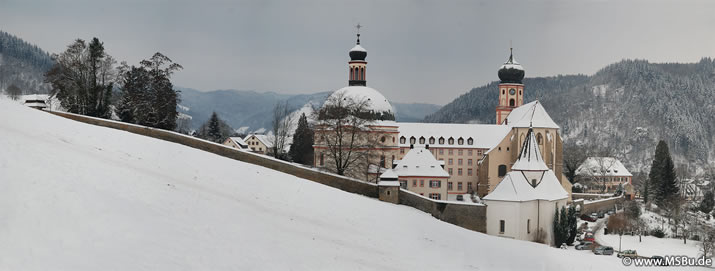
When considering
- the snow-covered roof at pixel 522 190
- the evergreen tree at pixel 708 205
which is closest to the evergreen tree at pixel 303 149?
the snow-covered roof at pixel 522 190

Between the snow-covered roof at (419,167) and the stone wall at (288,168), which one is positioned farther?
the snow-covered roof at (419,167)

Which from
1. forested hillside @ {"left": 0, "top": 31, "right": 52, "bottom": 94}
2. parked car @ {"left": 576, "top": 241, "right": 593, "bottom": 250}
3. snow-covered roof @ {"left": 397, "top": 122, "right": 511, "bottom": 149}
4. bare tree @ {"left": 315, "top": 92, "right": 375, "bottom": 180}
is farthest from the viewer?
forested hillside @ {"left": 0, "top": 31, "right": 52, "bottom": 94}

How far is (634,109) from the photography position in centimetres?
17425

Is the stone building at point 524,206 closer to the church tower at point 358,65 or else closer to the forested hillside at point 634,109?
the church tower at point 358,65

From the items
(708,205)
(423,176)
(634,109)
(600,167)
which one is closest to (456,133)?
(423,176)

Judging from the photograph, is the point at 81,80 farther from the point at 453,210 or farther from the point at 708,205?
the point at 708,205

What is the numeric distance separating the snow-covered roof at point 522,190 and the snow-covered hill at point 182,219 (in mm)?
9311

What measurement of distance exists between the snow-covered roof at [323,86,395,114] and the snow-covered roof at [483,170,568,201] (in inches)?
566

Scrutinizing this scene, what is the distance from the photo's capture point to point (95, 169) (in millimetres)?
16156

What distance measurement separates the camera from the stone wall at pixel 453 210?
28859mm

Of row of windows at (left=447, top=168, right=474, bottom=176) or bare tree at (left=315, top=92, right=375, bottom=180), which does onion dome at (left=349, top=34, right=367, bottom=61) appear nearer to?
bare tree at (left=315, top=92, right=375, bottom=180)

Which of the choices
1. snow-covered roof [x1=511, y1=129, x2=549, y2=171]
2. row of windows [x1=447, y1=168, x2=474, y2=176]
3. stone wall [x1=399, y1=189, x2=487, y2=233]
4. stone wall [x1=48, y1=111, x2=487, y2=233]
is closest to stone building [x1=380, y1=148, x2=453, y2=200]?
snow-covered roof [x1=511, y1=129, x2=549, y2=171]

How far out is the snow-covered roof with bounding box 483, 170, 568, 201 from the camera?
35.3 metres

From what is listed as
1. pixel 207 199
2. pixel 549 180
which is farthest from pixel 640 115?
pixel 207 199
